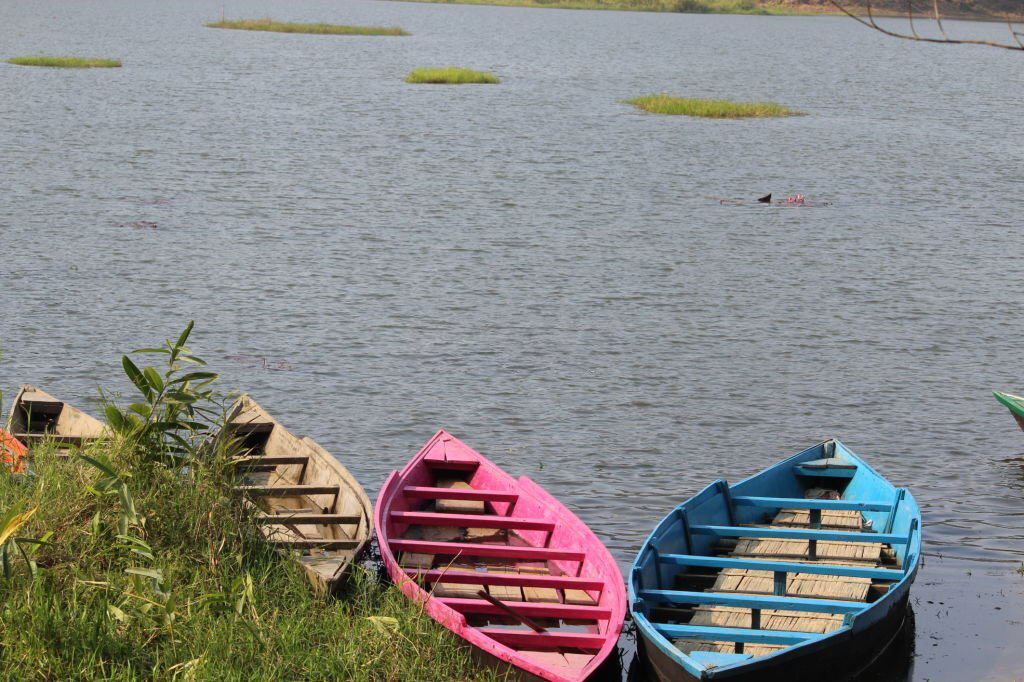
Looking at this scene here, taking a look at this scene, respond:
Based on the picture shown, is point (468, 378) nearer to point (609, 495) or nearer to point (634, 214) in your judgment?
point (609, 495)

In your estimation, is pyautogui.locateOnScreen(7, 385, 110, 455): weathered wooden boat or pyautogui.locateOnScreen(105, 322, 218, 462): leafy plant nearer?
pyautogui.locateOnScreen(105, 322, 218, 462): leafy plant

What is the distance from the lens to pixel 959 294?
23.3 metres

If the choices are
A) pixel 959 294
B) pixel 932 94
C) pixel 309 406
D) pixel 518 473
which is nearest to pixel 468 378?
pixel 309 406

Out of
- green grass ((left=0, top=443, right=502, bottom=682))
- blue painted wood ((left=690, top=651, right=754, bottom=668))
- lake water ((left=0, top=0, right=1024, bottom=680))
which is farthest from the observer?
lake water ((left=0, top=0, right=1024, bottom=680))

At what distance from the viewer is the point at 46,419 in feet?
41.9

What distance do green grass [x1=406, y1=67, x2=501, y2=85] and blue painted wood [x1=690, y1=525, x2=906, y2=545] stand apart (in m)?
52.6

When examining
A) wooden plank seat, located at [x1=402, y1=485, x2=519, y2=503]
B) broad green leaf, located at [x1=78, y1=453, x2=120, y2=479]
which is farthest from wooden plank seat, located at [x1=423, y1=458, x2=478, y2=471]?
broad green leaf, located at [x1=78, y1=453, x2=120, y2=479]

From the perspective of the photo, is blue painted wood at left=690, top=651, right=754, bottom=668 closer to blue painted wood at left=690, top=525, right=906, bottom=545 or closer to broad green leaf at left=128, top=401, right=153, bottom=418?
blue painted wood at left=690, top=525, right=906, bottom=545

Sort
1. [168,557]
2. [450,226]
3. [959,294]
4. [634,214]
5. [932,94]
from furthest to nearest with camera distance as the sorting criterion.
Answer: [932,94] → [634,214] → [450,226] → [959,294] → [168,557]

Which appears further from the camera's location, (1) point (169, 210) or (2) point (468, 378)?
(1) point (169, 210)

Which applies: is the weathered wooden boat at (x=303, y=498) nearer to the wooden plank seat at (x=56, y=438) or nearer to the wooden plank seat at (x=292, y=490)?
the wooden plank seat at (x=292, y=490)

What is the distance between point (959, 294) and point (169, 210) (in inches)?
710

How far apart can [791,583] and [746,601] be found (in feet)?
4.16

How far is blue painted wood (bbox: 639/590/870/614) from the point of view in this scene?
8977mm
